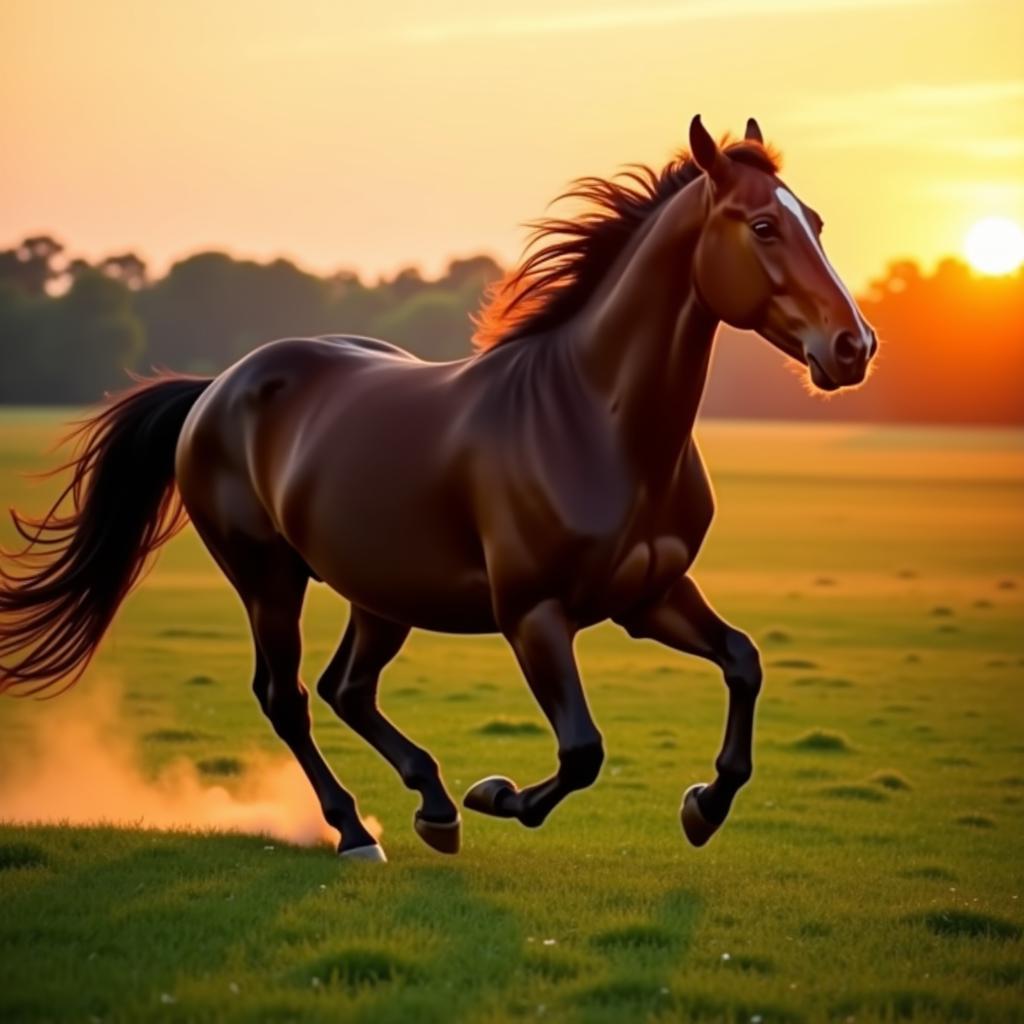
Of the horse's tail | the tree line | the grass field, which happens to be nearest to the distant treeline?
the tree line

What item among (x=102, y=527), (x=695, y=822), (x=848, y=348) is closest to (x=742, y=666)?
(x=695, y=822)

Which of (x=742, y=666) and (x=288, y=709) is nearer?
(x=742, y=666)

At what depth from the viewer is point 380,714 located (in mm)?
8312

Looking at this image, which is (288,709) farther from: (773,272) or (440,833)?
(773,272)

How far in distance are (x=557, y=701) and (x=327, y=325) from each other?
81.2 meters

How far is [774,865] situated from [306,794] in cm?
249

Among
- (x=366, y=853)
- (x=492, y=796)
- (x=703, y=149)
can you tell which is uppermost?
(x=703, y=149)

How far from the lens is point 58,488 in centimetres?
4653

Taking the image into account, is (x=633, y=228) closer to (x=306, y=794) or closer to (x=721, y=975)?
(x=721, y=975)

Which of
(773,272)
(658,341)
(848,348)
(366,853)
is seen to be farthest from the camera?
(366,853)

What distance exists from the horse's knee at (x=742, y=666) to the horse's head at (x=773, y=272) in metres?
1.29

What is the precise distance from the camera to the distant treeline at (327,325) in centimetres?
Result: 6706

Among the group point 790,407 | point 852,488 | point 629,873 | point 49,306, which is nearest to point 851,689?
point 629,873

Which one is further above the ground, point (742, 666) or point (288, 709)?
point (742, 666)
